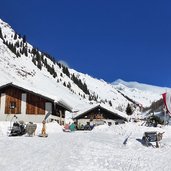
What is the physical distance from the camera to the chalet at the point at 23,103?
52.2 m

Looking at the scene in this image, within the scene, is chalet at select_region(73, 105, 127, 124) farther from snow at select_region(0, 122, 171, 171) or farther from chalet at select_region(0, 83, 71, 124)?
snow at select_region(0, 122, 171, 171)

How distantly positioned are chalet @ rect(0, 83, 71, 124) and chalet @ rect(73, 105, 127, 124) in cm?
2047

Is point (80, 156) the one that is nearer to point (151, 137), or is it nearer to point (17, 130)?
point (151, 137)

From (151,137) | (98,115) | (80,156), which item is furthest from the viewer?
(98,115)

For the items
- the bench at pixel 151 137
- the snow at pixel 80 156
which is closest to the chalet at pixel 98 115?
the bench at pixel 151 137

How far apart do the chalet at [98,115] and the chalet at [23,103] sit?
20.5 metres

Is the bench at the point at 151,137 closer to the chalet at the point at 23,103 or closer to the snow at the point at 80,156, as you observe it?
the snow at the point at 80,156

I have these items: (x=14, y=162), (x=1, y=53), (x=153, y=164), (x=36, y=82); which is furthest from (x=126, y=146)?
(x=1, y=53)

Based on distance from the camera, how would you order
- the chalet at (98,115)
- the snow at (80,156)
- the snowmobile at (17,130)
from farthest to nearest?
the chalet at (98,115)
the snowmobile at (17,130)
the snow at (80,156)

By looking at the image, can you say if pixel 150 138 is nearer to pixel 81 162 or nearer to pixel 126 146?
pixel 126 146

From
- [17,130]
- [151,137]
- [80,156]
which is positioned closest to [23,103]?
[17,130]

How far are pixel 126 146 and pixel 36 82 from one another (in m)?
163

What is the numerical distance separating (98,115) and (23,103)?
76.1 feet

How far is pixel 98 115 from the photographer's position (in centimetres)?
7262
